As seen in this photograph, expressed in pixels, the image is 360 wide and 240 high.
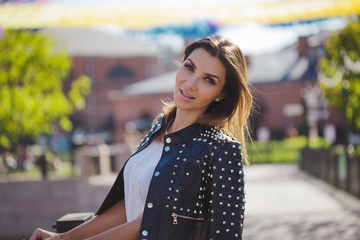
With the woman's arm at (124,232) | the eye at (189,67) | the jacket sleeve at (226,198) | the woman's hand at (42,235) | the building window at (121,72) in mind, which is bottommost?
the woman's hand at (42,235)

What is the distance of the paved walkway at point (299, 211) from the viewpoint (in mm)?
7750

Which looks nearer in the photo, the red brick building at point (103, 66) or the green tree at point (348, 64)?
the green tree at point (348, 64)

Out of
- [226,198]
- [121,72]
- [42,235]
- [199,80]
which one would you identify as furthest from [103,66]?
[226,198]

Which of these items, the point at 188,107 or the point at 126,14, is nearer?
the point at 188,107

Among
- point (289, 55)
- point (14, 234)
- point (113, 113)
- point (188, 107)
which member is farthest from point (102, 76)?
point (188, 107)

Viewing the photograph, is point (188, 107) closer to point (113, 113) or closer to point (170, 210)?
point (170, 210)

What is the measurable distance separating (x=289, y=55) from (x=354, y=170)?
95.6ft

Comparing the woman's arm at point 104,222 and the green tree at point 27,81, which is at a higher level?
the green tree at point 27,81

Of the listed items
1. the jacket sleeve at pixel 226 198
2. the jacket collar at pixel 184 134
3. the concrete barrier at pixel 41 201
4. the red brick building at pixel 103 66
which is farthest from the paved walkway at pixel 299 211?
the red brick building at pixel 103 66

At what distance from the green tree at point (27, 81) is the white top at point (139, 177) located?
40.0ft

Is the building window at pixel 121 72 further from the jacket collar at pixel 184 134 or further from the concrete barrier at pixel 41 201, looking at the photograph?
the jacket collar at pixel 184 134

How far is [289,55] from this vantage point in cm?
3962

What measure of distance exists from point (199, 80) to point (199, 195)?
1.83 feet

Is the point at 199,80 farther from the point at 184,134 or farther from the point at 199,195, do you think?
the point at 199,195
